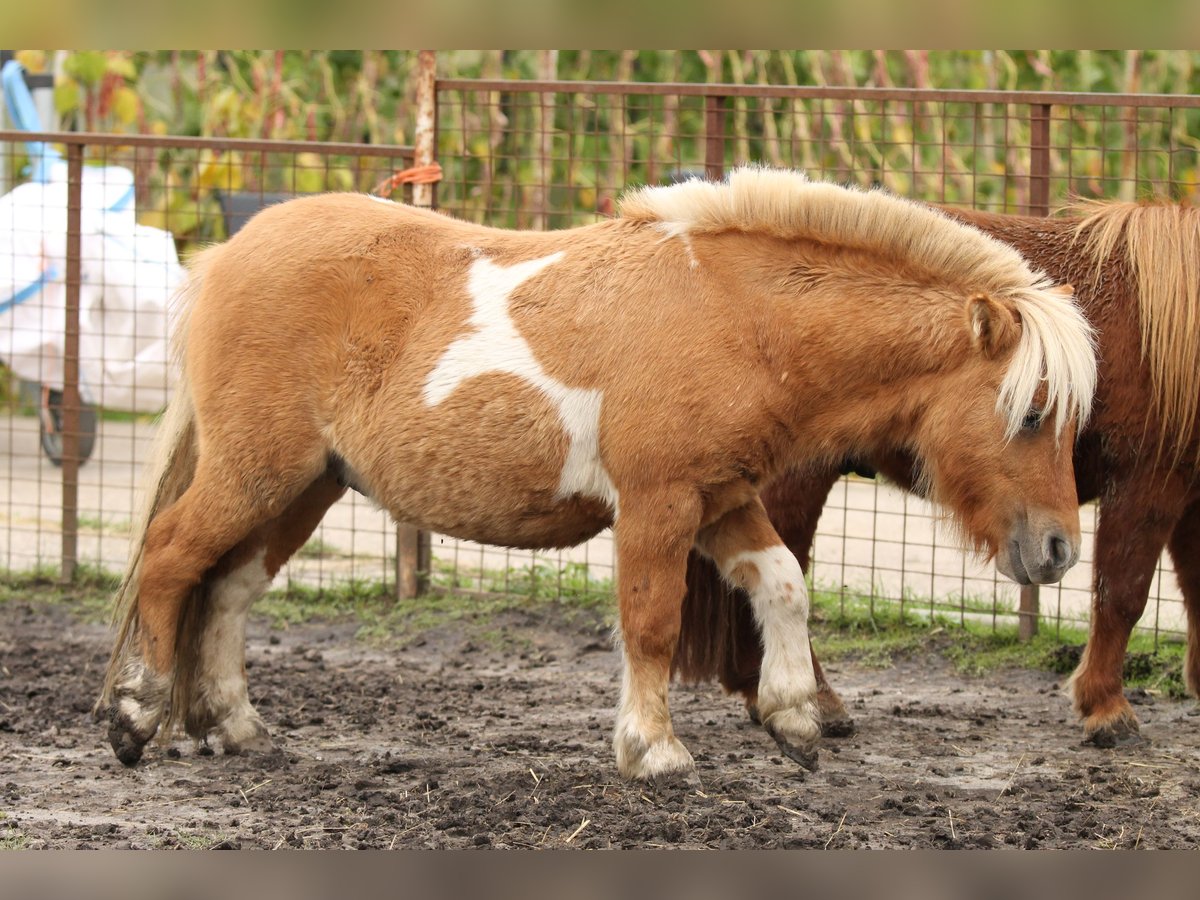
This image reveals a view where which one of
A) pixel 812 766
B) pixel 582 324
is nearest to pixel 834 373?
pixel 582 324

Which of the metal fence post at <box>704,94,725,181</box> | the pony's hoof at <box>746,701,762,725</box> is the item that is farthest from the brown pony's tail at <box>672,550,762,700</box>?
the metal fence post at <box>704,94,725,181</box>

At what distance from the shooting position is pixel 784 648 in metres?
4.04

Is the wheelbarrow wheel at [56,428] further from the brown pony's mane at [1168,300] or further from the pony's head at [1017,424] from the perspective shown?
the brown pony's mane at [1168,300]

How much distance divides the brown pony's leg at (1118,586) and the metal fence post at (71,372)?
5.06 meters

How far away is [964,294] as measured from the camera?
391 cm

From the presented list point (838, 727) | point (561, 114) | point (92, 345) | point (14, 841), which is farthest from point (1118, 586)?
point (561, 114)

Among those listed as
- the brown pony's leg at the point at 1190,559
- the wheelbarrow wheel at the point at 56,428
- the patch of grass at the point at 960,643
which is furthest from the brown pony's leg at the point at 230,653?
the wheelbarrow wheel at the point at 56,428

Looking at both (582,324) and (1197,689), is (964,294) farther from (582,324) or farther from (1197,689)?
(1197,689)

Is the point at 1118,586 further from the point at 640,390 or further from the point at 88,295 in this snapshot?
the point at 88,295

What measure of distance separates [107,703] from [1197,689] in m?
4.25

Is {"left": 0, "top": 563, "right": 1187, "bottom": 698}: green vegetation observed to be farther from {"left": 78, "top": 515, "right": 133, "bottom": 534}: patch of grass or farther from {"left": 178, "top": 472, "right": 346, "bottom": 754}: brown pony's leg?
{"left": 178, "top": 472, "right": 346, "bottom": 754}: brown pony's leg

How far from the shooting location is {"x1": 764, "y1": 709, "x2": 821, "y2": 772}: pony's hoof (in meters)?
3.99

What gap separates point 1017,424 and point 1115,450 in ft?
3.46

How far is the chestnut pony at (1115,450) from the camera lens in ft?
14.9
